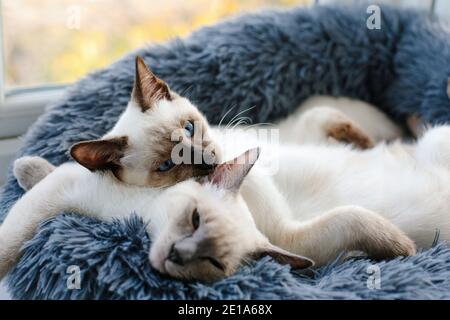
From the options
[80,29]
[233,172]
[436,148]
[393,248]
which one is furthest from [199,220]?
[80,29]

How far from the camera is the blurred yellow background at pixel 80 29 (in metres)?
1.74

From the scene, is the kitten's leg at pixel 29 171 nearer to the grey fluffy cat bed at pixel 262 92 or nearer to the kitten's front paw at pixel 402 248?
the grey fluffy cat bed at pixel 262 92

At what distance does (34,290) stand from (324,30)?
118cm

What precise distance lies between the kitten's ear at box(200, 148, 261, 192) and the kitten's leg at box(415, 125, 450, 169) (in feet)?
1.78

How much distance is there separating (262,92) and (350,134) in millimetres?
284

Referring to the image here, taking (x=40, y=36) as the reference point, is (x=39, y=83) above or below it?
below

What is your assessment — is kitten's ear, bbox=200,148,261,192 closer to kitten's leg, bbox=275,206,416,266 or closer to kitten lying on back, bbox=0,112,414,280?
kitten lying on back, bbox=0,112,414,280

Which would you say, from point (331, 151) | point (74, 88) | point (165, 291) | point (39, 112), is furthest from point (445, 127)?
point (39, 112)

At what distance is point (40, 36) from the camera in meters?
1.79

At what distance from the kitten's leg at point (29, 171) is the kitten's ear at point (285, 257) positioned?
568 millimetres

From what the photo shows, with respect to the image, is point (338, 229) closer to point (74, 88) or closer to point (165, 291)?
point (165, 291)

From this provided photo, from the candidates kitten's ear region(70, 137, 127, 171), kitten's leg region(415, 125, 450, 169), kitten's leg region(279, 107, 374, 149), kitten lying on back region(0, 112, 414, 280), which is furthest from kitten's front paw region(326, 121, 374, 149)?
kitten's ear region(70, 137, 127, 171)

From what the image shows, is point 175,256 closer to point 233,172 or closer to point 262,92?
point 233,172

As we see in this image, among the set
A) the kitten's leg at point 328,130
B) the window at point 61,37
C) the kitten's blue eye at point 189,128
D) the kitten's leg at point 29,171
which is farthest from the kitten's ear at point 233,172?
the window at point 61,37
